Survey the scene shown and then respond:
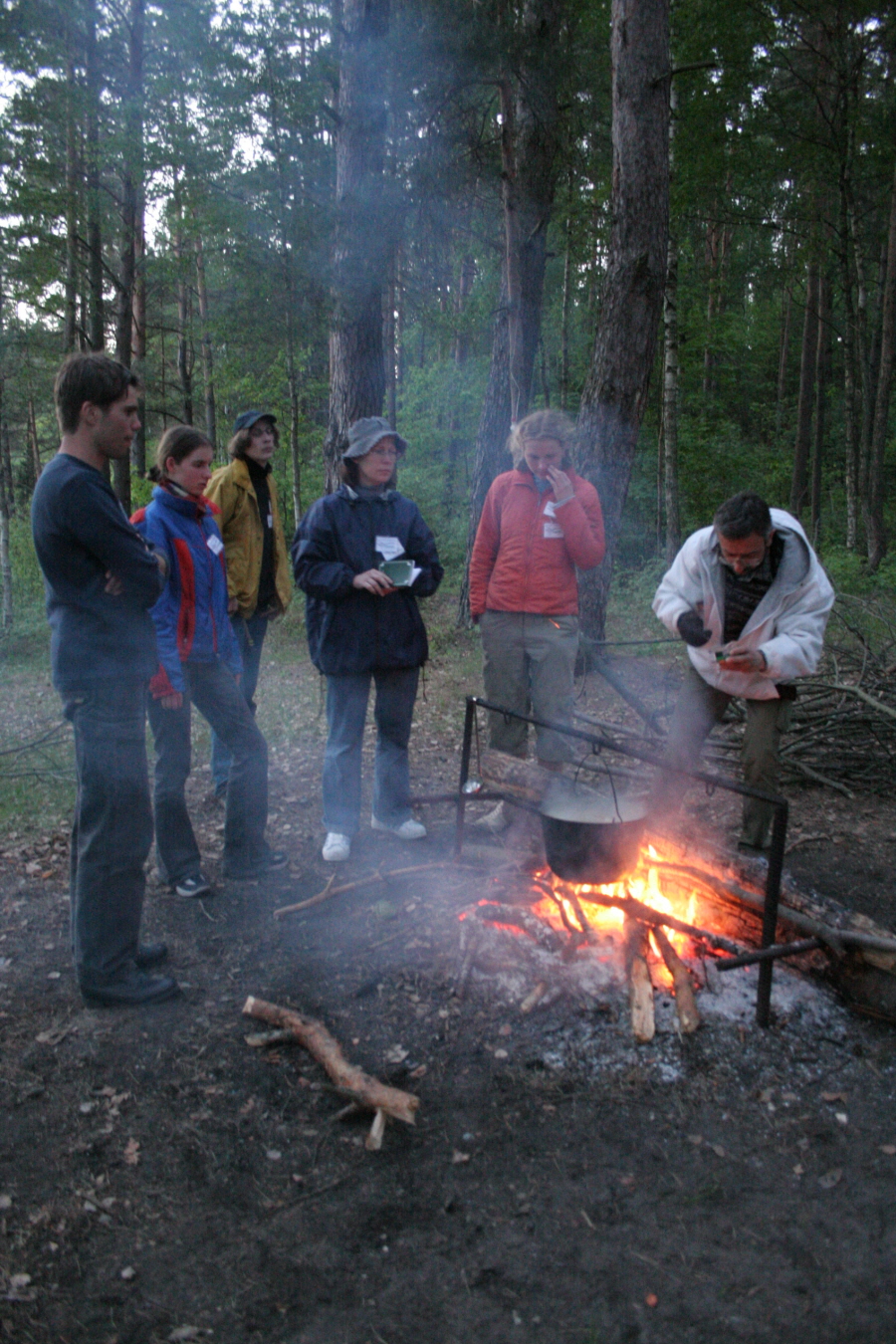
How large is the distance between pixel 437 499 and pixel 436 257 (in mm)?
5080

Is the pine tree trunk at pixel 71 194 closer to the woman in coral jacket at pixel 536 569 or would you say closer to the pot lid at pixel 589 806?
the woman in coral jacket at pixel 536 569

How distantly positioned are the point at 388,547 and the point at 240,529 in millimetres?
1062

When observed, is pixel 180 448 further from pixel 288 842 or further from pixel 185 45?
pixel 185 45

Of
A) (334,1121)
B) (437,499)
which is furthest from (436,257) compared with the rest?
(334,1121)

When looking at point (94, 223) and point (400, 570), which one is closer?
point (400, 570)

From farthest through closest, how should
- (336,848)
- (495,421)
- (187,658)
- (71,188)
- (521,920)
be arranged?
(71,188) < (495,421) < (336,848) < (187,658) < (521,920)

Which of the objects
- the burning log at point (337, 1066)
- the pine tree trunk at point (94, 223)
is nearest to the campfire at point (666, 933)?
the burning log at point (337, 1066)

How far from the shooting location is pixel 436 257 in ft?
36.9

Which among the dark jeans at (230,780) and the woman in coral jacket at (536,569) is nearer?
the dark jeans at (230,780)

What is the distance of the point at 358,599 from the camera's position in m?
4.31

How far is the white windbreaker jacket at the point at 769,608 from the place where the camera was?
11.8 ft

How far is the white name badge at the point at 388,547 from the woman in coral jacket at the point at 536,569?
0.45 m

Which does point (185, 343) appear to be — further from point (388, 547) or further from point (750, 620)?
point (750, 620)

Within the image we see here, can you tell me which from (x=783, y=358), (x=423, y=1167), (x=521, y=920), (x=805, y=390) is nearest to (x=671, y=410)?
(x=521, y=920)
